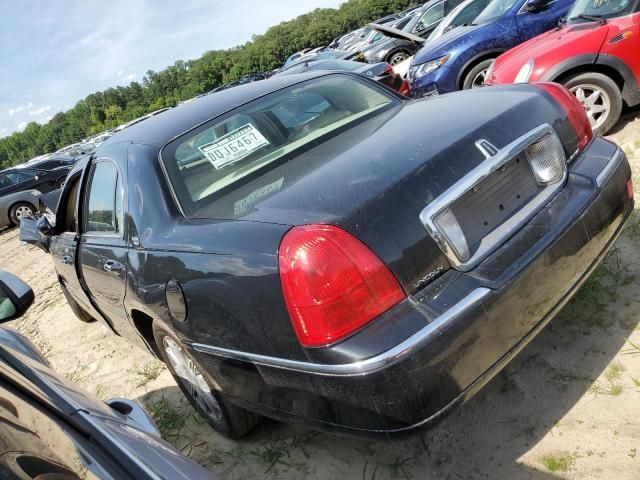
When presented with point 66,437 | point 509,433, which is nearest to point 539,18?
point 509,433

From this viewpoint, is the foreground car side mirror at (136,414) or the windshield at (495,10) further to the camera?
the windshield at (495,10)

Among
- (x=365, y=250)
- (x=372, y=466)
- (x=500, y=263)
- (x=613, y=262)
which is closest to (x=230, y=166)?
(x=365, y=250)

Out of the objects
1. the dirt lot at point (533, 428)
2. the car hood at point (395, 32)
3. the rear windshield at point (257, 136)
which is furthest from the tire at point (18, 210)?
the rear windshield at point (257, 136)

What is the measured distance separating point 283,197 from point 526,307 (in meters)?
0.98

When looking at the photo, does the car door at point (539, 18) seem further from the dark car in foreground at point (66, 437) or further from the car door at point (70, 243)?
the dark car in foreground at point (66, 437)

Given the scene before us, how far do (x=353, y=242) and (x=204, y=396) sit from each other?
147cm

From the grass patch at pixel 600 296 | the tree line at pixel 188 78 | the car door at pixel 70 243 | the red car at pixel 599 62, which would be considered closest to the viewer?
the grass patch at pixel 600 296

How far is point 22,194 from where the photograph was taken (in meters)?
13.6

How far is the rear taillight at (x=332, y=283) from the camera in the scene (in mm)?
1675

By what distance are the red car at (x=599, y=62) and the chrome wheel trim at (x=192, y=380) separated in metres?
3.99

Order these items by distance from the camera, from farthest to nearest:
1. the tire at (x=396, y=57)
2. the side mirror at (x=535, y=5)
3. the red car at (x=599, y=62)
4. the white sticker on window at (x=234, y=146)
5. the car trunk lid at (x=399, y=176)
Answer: the tire at (x=396, y=57)
the side mirror at (x=535, y=5)
the red car at (x=599, y=62)
the white sticker on window at (x=234, y=146)
the car trunk lid at (x=399, y=176)

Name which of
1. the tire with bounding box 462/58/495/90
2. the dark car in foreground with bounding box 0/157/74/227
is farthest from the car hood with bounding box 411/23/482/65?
the dark car in foreground with bounding box 0/157/74/227

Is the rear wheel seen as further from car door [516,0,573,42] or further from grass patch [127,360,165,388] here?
grass patch [127,360,165,388]

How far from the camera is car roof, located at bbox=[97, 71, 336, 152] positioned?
108 inches
